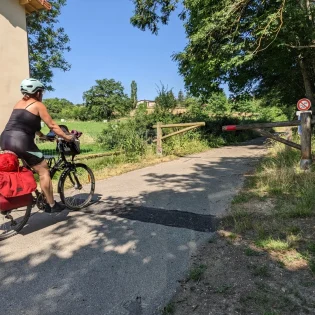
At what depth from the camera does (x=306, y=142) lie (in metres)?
6.30

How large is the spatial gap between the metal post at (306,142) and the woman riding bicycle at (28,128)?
16.2ft

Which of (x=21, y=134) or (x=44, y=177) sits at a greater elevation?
(x=21, y=134)

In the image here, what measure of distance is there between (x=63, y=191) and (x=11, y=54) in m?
6.41

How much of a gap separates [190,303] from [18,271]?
169cm

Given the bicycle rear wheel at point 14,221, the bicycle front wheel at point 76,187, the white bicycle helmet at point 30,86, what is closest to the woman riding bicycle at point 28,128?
the white bicycle helmet at point 30,86

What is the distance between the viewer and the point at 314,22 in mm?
11312

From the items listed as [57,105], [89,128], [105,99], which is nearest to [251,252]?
[89,128]

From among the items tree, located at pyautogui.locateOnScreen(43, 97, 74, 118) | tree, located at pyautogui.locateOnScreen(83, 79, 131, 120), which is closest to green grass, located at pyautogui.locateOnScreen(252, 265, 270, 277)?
tree, located at pyautogui.locateOnScreen(83, 79, 131, 120)

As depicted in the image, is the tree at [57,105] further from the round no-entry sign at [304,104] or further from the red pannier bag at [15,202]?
the red pannier bag at [15,202]

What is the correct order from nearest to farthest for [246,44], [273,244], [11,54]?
1. [273,244]
2. [11,54]
3. [246,44]

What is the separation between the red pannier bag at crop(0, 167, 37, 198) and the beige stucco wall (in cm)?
593

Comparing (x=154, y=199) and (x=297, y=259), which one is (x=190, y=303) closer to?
(x=297, y=259)

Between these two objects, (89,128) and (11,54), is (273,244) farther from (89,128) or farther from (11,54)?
(89,128)

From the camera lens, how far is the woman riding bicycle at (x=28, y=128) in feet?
12.0
